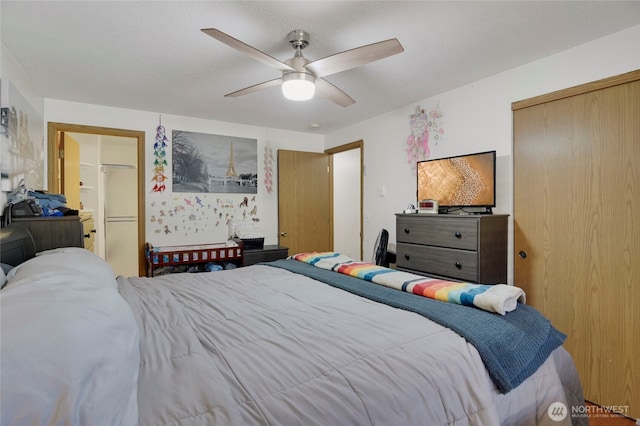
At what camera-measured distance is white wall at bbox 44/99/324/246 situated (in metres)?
3.44

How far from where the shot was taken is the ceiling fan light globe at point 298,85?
6.63 feet

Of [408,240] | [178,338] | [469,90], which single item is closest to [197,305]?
[178,338]

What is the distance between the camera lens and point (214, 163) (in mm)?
4105

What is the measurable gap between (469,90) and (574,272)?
173 cm

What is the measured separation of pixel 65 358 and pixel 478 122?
3.14 metres

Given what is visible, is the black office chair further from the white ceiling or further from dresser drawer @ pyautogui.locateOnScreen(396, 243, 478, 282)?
the white ceiling

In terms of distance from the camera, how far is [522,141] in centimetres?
254

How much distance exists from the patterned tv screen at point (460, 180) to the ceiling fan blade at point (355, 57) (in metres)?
1.34

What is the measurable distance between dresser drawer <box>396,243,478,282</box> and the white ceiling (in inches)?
58.4

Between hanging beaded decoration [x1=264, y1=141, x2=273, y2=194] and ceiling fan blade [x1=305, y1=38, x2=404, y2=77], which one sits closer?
ceiling fan blade [x1=305, y1=38, x2=404, y2=77]

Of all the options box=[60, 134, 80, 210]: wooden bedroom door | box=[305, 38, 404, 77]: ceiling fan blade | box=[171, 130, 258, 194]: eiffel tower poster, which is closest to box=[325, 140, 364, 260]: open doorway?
box=[171, 130, 258, 194]: eiffel tower poster

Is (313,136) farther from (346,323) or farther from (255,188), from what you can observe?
(346,323)

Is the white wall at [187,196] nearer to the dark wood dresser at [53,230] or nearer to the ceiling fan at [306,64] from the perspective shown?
the dark wood dresser at [53,230]

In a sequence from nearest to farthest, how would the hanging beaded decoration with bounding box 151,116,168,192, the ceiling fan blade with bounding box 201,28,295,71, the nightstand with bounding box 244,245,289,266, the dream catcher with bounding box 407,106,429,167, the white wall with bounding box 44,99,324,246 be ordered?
1. the ceiling fan blade with bounding box 201,28,295,71
2. the dream catcher with bounding box 407,106,429,167
3. the white wall with bounding box 44,99,324,246
4. the hanging beaded decoration with bounding box 151,116,168,192
5. the nightstand with bounding box 244,245,289,266
